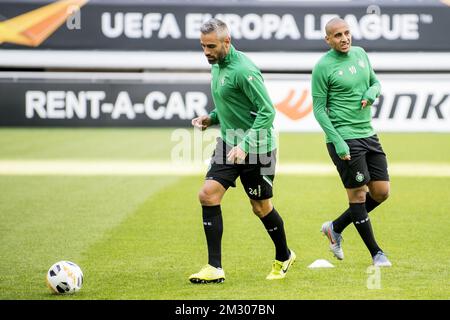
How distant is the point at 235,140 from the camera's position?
883 cm

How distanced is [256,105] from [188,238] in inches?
128

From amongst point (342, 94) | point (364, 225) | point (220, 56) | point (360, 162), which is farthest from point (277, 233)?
point (220, 56)

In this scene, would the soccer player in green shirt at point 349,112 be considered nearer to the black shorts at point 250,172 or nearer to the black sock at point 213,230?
the black shorts at point 250,172

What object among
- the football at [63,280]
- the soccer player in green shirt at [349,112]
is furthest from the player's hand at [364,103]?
the football at [63,280]

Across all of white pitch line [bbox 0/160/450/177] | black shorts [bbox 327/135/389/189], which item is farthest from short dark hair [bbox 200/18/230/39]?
white pitch line [bbox 0/160/450/177]

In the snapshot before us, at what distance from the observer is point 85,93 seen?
27531mm

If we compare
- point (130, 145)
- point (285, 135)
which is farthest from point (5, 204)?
point (285, 135)

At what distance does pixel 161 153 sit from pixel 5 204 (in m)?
7.90

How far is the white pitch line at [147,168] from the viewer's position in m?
18.4

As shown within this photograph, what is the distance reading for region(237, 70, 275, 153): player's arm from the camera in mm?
8500

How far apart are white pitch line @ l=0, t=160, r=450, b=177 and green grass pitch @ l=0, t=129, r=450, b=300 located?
566 millimetres

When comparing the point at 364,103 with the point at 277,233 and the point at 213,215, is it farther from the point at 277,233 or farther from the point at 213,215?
the point at 213,215

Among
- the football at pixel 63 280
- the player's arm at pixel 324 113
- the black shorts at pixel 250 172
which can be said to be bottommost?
the football at pixel 63 280

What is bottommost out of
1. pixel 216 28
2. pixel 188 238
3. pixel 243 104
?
pixel 188 238
